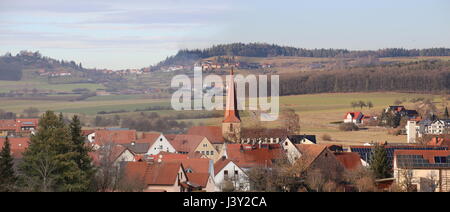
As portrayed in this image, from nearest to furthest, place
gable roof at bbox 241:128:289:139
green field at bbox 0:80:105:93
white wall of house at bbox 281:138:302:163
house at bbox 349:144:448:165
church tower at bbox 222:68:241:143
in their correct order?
white wall of house at bbox 281:138:302:163 < house at bbox 349:144:448:165 < gable roof at bbox 241:128:289:139 < church tower at bbox 222:68:241:143 < green field at bbox 0:80:105:93

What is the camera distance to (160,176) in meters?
17.5

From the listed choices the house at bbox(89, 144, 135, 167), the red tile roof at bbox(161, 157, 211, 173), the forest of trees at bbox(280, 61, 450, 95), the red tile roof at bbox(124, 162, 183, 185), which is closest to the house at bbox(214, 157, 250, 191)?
the red tile roof at bbox(161, 157, 211, 173)

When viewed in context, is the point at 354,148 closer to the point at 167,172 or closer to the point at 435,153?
the point at 435,153

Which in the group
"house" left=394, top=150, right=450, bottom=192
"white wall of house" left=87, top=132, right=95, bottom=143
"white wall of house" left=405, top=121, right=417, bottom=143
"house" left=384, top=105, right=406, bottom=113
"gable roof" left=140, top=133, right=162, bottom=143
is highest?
"house" left=394, top=150, right=450, bottom=192

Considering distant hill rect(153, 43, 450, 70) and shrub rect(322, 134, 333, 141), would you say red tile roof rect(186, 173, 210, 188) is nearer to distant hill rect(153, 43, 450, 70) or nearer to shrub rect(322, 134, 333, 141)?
distant hill rect(153, 43, 450, 70)

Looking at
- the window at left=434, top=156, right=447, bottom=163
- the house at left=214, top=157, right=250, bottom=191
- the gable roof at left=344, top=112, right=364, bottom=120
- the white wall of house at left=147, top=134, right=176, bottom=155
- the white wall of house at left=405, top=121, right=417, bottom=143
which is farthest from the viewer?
the gable roof at left=344, top=112, right=364, bottom=120

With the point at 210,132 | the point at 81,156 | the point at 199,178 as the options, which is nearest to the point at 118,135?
the point at 210,132

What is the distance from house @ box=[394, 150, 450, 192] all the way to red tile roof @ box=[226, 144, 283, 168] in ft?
12.8

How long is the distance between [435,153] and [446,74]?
42476 millimetres

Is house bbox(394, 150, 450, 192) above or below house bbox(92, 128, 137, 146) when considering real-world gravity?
above

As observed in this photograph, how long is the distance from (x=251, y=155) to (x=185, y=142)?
6.80 meters

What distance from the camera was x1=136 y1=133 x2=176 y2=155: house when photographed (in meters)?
29.3

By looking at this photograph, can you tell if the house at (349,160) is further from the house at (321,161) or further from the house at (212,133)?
the house at (212,133)

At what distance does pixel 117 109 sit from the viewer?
112 feet
